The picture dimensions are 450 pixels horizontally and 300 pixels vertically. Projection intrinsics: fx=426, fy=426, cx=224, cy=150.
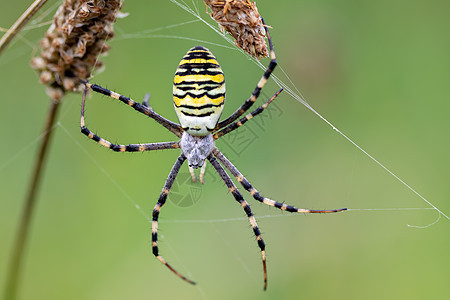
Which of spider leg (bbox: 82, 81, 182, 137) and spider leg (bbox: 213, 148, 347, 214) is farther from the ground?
spider leg (bbox: 82, 81, 182, 137)

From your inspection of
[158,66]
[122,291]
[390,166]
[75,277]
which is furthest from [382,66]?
[75,277]

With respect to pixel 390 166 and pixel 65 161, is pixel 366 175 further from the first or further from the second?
pixel 65 161

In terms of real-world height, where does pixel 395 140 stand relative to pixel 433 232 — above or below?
above

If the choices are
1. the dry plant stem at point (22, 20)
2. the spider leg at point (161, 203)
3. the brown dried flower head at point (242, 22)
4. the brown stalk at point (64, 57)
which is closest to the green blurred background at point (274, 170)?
the spider leg at point (161, 203)

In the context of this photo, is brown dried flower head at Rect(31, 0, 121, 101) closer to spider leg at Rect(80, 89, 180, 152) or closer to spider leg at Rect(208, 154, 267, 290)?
spider leg at Rect(80, 89, 180, 152)

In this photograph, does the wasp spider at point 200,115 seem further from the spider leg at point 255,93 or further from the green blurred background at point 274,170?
the green blurred background at point 274,170

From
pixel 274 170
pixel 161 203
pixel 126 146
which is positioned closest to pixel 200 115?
pixel 126 146

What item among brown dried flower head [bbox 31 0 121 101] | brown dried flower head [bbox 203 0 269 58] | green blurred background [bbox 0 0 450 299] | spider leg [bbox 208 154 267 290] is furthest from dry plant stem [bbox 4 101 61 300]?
spider leg [bbox 208 154 267 290]

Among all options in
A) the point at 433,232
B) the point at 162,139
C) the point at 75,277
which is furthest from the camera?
the point at 162,139
